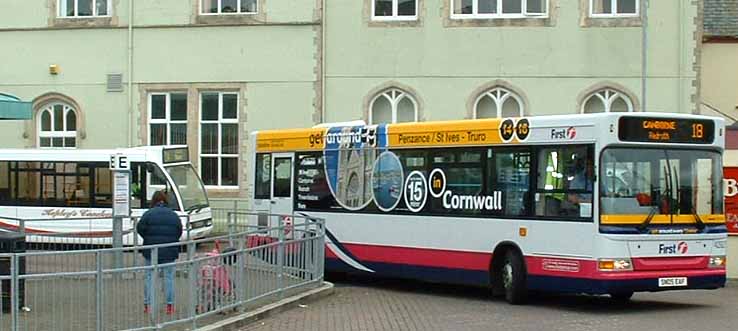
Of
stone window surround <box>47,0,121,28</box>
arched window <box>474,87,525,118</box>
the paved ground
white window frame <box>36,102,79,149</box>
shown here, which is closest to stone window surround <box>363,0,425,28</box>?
arched window <box>474,87,525,118</box>

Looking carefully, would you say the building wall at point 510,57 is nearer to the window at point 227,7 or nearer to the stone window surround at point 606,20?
the stone window surround at point 606,20

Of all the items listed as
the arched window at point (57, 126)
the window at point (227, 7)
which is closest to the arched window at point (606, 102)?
the window at point (227, 7)

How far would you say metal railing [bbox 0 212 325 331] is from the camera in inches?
420

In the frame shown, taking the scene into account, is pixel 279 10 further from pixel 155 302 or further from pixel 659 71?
pixel 155 302

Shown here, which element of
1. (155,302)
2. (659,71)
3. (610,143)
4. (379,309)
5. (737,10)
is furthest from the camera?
(737,10)

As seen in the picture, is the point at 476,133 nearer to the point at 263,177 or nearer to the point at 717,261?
the point at 717,261

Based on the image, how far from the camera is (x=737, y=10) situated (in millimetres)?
38031

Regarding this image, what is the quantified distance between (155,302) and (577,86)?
807 inches

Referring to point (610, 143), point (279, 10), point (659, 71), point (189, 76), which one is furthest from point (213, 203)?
point (610, 143)

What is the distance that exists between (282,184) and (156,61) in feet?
41.5

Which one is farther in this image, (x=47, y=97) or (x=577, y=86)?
(x=47, y=97)

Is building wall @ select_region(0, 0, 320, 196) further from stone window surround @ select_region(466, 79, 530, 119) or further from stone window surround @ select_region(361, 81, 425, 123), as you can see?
stone window surround @ select_region(466, 79, 530, 119)

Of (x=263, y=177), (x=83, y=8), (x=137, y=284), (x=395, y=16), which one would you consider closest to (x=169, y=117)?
(x=83, y=8)

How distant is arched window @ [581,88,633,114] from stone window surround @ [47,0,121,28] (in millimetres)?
13420
